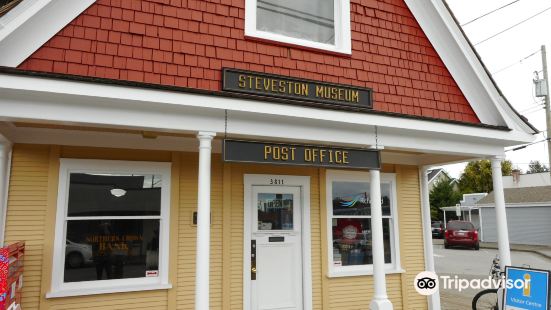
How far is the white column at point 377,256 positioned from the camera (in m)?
5.86

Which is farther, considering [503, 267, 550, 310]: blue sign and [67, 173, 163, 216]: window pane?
[67, 173, 163, 216]: window pane

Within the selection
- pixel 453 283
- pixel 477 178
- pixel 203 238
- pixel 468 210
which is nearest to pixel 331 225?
pixel 203 238

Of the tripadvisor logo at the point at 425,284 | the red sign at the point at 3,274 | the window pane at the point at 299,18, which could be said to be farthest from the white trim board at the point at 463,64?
the red sign at the point at 3,274

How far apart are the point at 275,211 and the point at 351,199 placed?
1.64 metres

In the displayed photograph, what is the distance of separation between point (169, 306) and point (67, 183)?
2333 mm

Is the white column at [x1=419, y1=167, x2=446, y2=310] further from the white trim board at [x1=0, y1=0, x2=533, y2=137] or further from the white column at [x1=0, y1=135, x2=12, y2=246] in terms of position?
the white column at [x1=0, y1=135, x2=12, y2=246]

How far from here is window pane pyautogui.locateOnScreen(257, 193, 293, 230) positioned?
7.05 metres

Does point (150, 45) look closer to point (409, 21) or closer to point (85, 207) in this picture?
point (85, 207)

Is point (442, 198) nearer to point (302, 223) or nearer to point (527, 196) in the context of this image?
point (527, 196)

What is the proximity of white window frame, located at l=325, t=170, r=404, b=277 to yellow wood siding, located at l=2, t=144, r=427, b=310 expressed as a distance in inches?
4.3

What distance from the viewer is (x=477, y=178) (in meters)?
43.4

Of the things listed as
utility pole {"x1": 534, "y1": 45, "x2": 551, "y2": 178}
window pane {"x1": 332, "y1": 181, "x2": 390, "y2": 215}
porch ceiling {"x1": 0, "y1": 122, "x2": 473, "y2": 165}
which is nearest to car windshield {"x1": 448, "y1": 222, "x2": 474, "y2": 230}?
utility pole {"x1": 534, "y1": 45, "x2": 551, "y2": 178}

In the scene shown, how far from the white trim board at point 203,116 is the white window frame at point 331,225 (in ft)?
5.07

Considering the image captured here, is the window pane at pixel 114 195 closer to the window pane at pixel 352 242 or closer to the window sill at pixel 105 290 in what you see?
the window sill at pixel 105 290
